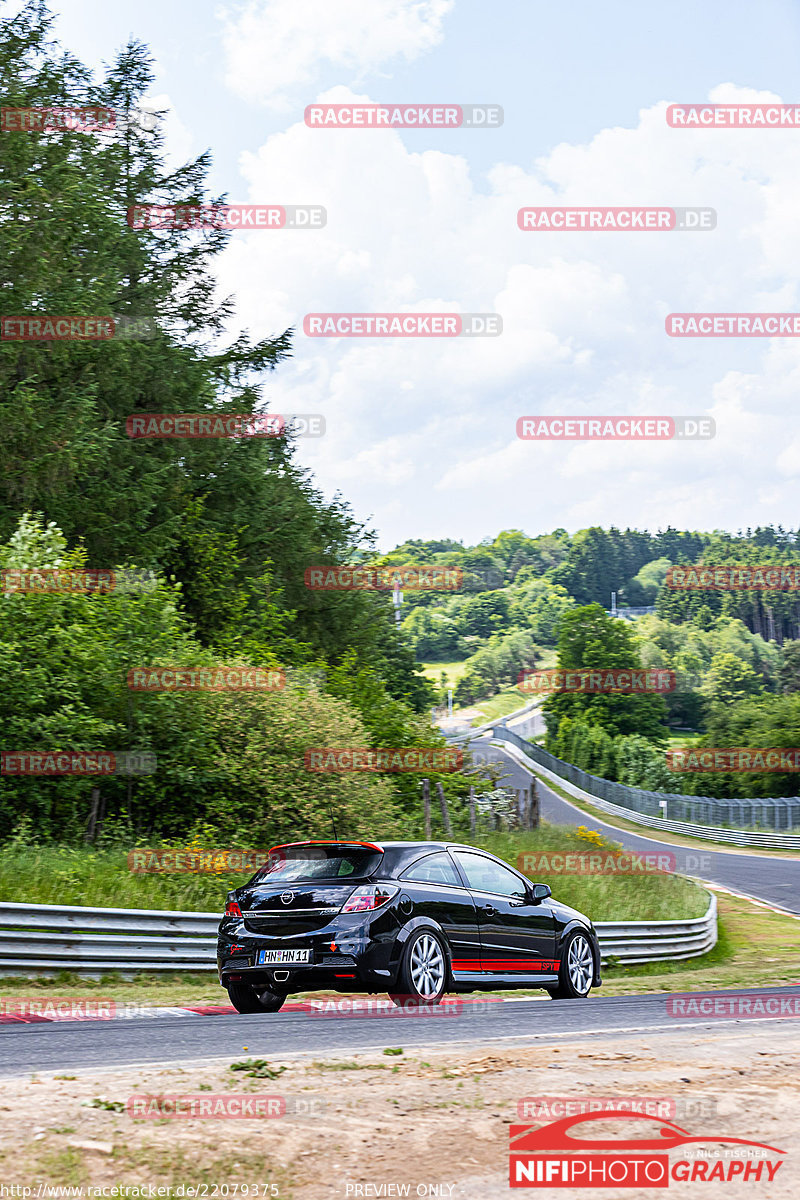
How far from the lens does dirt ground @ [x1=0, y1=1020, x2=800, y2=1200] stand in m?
4.46

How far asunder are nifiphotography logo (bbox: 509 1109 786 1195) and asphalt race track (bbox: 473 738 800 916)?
831 inches

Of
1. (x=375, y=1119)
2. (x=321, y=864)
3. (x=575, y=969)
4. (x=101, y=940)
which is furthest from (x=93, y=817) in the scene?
(x=375, y=1119)

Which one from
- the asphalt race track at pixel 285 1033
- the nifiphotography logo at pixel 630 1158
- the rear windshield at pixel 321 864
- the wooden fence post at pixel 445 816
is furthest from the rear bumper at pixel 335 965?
the wooden fence post at pixel 445 816

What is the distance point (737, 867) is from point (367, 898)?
Result: 35.6 meters

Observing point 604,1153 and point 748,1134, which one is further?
point 748,1134

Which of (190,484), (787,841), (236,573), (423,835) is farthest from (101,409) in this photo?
(787,841)

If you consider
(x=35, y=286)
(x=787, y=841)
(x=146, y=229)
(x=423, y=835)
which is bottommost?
(x=787, y=841)

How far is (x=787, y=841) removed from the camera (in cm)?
5103

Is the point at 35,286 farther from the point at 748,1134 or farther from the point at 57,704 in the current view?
the point at 748,1134

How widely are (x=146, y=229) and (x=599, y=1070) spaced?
34084mm

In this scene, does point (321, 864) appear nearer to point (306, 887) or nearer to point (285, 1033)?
point (306, 887)

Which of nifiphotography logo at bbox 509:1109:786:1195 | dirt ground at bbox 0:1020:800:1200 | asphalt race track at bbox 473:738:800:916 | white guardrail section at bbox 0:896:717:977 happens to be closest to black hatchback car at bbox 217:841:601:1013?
dirt ground at bbox 0:1020:800:1200

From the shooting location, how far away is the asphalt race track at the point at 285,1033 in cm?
703

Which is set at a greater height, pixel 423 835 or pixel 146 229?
pixel 146 229
